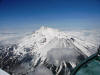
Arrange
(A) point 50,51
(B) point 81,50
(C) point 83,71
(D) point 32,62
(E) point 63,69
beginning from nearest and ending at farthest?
(C) point 83,71, (E) point 63,69, (D) point 32,62, (B) point 81,50, (A) point 50,51

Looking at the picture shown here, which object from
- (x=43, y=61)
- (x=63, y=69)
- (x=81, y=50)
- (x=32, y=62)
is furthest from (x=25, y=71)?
(x=81, y=50)

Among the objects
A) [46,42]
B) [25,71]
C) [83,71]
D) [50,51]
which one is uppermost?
[83,71]

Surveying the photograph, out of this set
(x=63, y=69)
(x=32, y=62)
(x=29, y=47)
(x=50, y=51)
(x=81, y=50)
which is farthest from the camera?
(x=29, y=47)

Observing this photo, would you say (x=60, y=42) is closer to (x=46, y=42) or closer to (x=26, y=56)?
(x=46, y=42)

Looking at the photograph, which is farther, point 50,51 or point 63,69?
point 50,51

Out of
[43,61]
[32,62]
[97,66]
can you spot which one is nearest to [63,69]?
[43,61]

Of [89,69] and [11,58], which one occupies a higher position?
[89,69]
